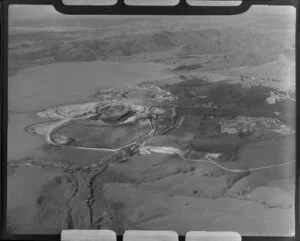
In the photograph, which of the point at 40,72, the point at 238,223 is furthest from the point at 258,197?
the point at 40,72

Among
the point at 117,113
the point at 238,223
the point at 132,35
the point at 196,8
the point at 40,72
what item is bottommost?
the point at 238,223

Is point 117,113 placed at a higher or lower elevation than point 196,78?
lower

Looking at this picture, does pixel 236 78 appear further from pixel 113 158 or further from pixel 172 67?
pixel 113 158

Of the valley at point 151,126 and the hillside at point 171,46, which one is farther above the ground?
the hillside at point 171,46

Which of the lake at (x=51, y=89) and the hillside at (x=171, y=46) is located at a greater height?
the hillside at (x=171, y=46)

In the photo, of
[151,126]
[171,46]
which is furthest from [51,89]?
[171,46]

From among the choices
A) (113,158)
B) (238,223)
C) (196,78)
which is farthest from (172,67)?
(238,223)

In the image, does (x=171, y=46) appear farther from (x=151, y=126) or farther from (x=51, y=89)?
(x=51, y=89)

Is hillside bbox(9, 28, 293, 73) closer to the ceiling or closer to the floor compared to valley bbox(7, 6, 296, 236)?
closer to the ceiling

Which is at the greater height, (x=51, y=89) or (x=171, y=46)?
(x=171, y=46)

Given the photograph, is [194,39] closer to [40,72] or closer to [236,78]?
[236,78]
